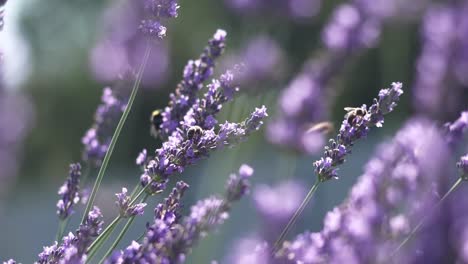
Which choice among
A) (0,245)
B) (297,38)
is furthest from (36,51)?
(0,245)

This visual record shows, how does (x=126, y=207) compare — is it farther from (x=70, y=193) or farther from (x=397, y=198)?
(x=397, y=198)

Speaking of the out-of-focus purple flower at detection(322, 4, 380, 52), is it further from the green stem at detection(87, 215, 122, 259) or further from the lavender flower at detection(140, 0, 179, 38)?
the green stem at detection(87, 215, 122, 259)

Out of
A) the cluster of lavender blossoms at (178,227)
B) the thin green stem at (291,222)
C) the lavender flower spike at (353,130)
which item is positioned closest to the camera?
the cluster of lavender blossoms at (178,227)

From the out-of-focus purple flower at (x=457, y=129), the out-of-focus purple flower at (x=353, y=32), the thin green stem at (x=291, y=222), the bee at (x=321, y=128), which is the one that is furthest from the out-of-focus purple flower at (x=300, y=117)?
the out-of-focus purple flower at (x=457, y=129)

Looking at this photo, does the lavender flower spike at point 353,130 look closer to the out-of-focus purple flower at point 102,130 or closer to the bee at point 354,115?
the bee at point 354,115

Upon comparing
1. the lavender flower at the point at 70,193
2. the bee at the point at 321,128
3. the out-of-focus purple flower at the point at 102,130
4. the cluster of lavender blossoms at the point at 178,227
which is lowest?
the cluster of lavender blossoms at the point at 178,227

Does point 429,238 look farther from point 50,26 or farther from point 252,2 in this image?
point 50,26
